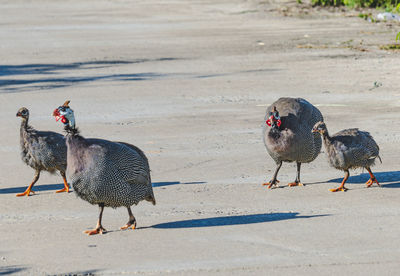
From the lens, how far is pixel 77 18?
117ft

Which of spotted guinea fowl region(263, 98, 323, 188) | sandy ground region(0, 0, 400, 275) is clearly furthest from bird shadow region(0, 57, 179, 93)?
spotted guinea fowl region(263, 98, 323, 188)

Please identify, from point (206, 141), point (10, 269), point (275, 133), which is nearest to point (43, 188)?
point (275, 133)

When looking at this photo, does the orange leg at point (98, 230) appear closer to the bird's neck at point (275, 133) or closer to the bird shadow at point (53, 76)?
the bird's neck at point (275, 133)

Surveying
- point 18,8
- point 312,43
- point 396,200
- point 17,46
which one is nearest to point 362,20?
point 312,43

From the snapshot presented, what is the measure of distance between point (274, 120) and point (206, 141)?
9.30ft

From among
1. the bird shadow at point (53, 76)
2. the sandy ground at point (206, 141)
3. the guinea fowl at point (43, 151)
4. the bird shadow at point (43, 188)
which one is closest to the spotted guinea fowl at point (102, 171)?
the sandy ground at point (206, 141)

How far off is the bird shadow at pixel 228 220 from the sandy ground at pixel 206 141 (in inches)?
0.9

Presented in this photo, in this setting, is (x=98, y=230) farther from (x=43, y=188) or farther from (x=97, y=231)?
(x=43, y=188)

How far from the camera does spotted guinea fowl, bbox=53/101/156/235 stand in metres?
8.87

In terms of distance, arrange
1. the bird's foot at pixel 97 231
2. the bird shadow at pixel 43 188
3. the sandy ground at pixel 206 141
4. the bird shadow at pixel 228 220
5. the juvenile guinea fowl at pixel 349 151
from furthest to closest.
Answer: the bird shadow at pixel 43 188 < the juvenile guinea fowl at pixel 349 151 < the bird shadow at pixel 228 220 < the bird's foot at pixel 97 231 < the sandy ground at pixel 206 141

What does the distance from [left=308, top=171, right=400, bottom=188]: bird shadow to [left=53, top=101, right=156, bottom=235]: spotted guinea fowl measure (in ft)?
10.1

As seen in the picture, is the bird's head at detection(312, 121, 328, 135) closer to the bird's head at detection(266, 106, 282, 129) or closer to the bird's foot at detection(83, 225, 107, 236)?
the bird's head at detection(266, 106, 282, 129)

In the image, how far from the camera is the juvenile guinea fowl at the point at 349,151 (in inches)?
420

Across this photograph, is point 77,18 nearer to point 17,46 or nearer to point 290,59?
point 17,46
